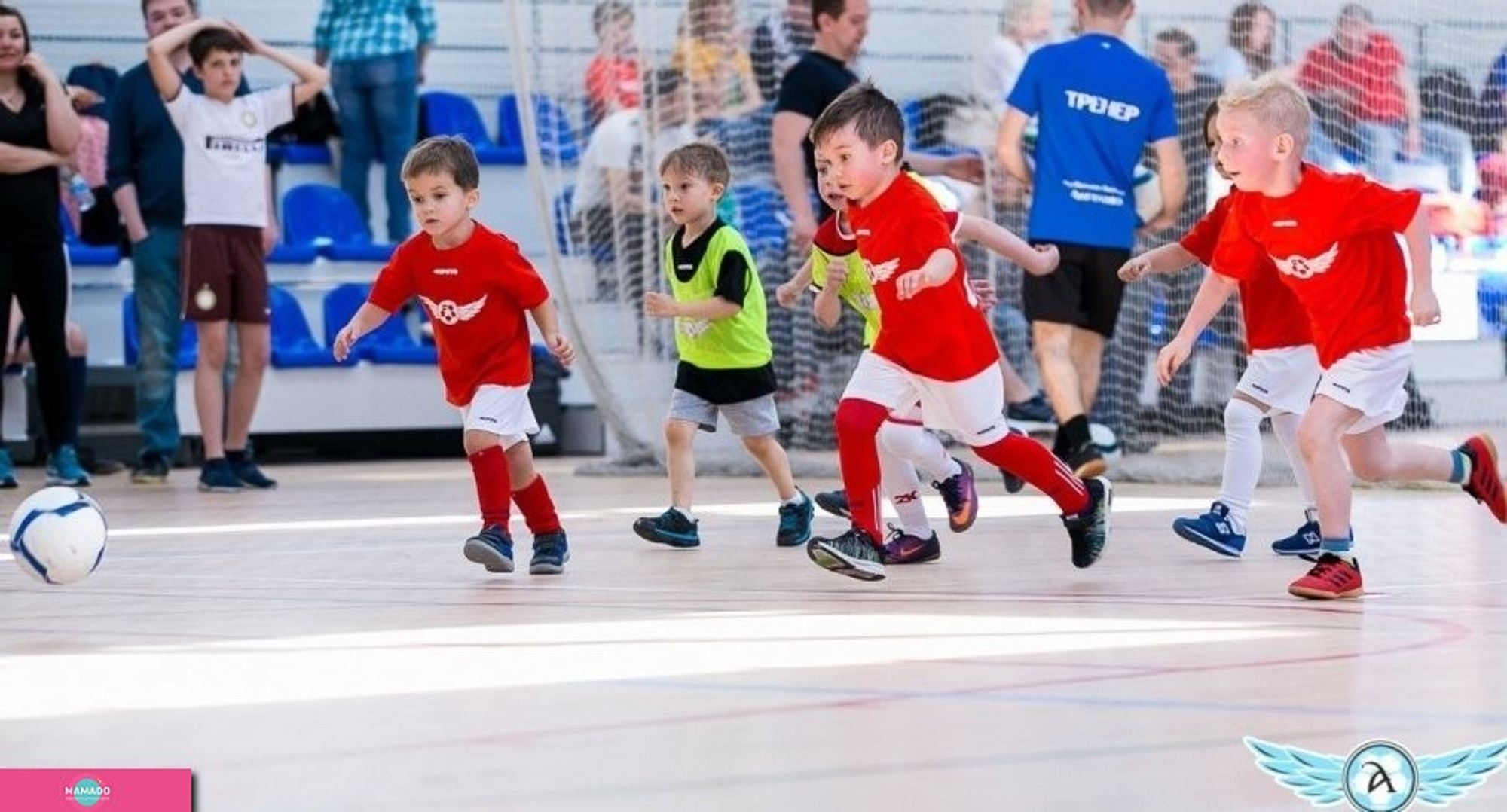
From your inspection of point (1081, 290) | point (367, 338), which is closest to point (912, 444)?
point (1081, 290)

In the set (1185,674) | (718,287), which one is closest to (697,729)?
(1185,674)

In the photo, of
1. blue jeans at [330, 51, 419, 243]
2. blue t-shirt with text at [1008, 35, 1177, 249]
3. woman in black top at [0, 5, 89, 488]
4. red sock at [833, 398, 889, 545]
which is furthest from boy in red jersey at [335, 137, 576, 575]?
blue jeans at [330, 51, 419, 243]

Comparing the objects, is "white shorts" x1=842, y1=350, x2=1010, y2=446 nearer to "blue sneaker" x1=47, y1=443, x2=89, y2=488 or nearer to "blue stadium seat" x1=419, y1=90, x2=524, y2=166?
"blue sneaker" x1=47, y1=443, x2=89, y2=488

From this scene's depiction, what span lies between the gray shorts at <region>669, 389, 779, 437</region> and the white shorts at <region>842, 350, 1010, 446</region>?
47.1 inches

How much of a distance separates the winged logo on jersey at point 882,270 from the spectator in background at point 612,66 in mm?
5189

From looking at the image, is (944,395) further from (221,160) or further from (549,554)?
(221,160)

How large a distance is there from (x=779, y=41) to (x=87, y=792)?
828 centimetres

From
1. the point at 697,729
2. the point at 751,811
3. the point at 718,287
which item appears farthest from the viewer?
the point at 718,287

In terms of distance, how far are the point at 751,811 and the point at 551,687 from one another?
3.64ft

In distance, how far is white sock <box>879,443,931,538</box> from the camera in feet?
20.2

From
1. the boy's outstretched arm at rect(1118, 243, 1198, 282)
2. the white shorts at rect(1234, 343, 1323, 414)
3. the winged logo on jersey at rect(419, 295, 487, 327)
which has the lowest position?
the white shorts at rect(1234, 343, 1323, 414)

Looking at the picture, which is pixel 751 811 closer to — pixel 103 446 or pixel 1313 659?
pixel 1313 659

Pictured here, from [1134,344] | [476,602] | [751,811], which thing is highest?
[751,811]

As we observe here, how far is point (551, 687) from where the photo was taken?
3818mm
